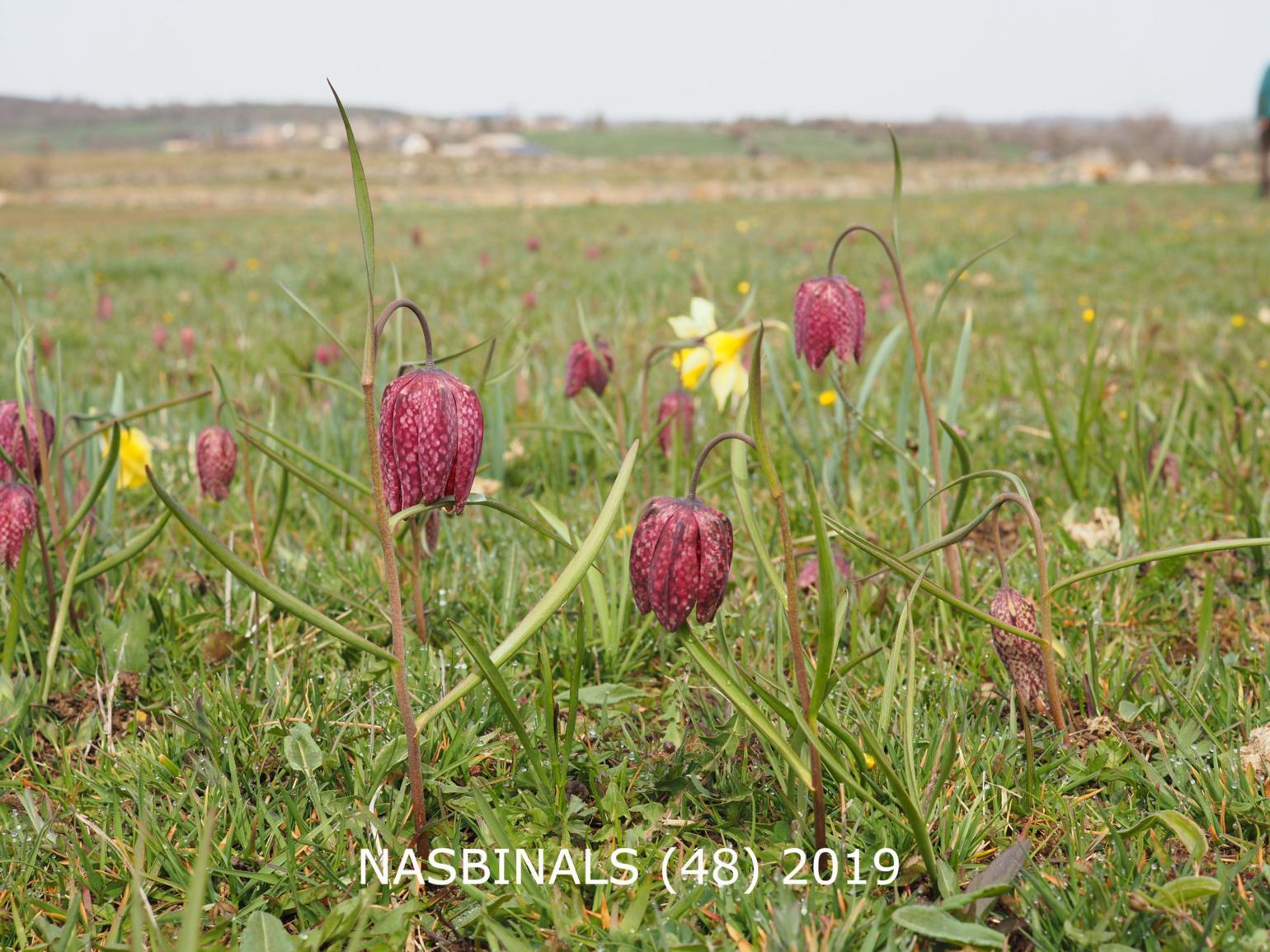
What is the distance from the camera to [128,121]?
78.1 m

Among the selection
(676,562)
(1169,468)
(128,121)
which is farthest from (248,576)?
(128,121)

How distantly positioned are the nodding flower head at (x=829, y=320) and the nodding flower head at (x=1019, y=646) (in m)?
0.44

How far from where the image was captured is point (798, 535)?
6.45 ft

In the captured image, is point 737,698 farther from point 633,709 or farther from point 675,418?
point 675,418

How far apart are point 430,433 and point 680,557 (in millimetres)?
277

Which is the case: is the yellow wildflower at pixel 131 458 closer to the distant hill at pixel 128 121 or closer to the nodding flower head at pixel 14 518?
the nodding flower head at pixel 14 518

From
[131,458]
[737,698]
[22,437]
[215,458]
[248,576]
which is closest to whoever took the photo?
[248,576]

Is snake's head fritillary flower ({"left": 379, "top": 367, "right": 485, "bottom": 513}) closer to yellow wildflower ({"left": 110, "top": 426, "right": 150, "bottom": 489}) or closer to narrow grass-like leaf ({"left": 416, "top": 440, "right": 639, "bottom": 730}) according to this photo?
narrow grass-like leaf ({"left": 416, "top": 440, "right": 639, "bottom": 730})

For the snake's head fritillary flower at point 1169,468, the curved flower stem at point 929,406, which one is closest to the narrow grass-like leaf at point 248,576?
the curved flower stem at point 929,406

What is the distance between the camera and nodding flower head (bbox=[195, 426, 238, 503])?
5.48 ft

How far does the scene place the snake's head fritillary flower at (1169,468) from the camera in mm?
1976

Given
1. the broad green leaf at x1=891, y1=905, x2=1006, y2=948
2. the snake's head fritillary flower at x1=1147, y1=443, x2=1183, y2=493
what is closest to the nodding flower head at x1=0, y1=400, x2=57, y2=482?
the broad green leaf at x1=891, y1=905, x2=1006, y2=948

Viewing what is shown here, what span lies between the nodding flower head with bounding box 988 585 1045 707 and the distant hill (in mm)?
72815

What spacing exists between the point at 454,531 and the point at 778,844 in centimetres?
105
